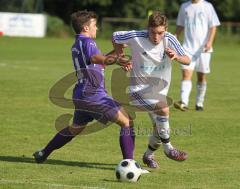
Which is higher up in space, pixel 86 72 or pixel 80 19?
pixel 80 19

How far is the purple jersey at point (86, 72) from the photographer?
8633 mm

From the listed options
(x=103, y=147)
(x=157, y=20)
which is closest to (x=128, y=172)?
(x=157, y=20)

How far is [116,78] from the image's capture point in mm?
16844

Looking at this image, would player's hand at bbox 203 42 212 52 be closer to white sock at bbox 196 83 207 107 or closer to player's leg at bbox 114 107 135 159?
white sock at bbox 196 83 207 107

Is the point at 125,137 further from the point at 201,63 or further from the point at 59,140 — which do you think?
the point at 201,63

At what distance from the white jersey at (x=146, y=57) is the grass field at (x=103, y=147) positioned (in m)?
1.08

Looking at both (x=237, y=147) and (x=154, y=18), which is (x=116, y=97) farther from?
(x=154, y=18)

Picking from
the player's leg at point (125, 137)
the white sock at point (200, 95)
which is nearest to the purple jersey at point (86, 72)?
the player's leg at point (125, 137)

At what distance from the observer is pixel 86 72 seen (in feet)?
28.7

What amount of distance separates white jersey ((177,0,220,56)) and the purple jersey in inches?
277

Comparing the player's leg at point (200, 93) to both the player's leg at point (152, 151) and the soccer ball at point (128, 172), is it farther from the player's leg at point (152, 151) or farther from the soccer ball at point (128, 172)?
the soccer ball at point (128, 172)

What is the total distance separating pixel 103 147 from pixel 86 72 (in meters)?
2.16

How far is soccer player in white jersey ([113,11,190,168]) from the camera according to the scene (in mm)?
9055

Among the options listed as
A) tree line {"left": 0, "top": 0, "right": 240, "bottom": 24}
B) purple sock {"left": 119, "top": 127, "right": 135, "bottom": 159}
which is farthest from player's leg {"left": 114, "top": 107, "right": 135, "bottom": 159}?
tree line {"left": 0, "top": 0, "right": 240, "bottom": 24}
